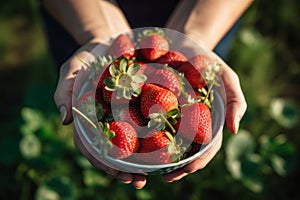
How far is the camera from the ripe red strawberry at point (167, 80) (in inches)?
37.1

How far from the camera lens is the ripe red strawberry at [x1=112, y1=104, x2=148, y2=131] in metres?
0.92

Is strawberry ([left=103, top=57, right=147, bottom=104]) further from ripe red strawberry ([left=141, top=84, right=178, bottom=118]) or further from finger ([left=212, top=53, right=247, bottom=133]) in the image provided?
finger ([left=212, top=53, right=247, bottom=133])

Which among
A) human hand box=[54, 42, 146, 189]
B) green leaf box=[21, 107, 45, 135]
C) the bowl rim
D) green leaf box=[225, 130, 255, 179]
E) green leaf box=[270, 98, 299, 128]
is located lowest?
green leaf box=[21, 107, 45, 135]

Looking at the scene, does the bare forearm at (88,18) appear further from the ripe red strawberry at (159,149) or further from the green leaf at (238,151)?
the green leaf at (238,151)

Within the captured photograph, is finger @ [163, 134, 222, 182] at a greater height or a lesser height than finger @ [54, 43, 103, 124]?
greater

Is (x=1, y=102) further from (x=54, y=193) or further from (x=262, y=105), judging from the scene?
(x=262, y=105)

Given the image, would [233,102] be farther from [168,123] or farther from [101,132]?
[101,132]

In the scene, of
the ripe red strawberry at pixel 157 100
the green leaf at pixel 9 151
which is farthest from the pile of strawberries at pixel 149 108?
the green leaf at pixel 9 151

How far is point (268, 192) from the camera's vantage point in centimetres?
159

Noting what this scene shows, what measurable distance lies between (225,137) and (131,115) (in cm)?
65

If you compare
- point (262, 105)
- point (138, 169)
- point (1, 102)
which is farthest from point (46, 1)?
point (262, 105)

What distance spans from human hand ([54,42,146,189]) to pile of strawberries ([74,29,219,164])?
6 centimetres

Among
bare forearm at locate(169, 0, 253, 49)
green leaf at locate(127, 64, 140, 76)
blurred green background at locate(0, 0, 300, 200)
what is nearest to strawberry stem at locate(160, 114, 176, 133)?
green leaf at locate(127, 64, 140, 76)

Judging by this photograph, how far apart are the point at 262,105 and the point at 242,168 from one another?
1.07 feet
